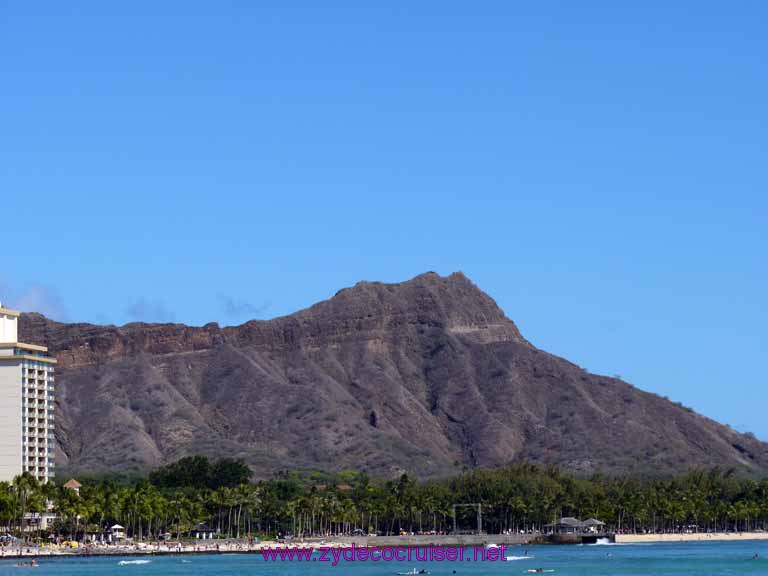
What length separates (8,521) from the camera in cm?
19962

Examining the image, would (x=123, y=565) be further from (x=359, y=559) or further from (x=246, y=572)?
(x=359, y=559)

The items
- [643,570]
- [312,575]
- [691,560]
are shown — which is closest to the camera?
[312,575]

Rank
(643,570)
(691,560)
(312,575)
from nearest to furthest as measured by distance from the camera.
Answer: (312,575), (643,570), (691,560)

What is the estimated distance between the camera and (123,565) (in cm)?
17888

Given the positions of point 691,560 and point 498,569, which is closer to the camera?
point 498,569

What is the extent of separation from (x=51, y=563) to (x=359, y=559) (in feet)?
129

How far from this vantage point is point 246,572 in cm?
16538

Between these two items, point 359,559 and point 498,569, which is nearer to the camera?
point 498,569

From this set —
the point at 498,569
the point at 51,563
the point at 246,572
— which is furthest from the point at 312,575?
the point at 51,563

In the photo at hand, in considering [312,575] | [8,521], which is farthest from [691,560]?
[8,521]

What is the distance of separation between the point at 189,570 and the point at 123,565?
1502 cm

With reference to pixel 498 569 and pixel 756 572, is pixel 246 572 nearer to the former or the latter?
pixel 498 569

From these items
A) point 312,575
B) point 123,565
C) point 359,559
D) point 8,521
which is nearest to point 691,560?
point 359,559

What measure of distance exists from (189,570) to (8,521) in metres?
42.3
